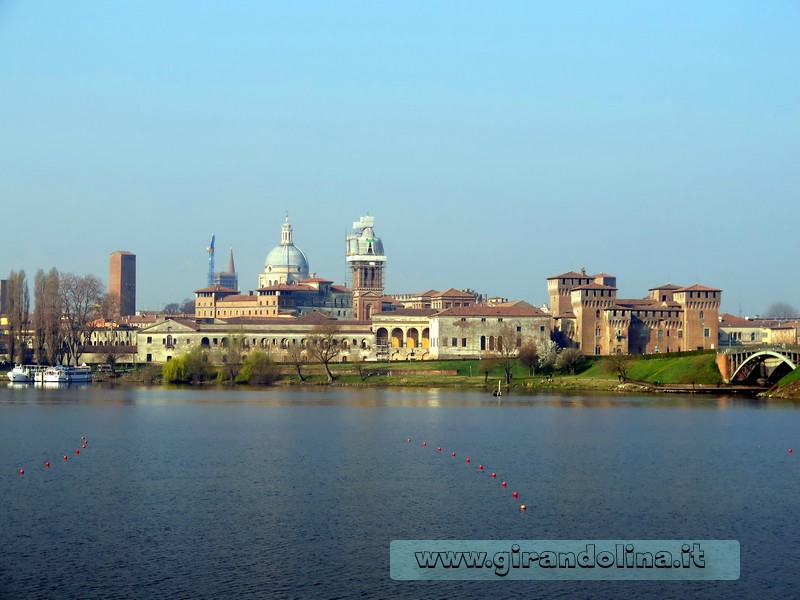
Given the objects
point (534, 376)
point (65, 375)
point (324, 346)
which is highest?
point (324, 346)

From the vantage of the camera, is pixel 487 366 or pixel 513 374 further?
pixel 487 366

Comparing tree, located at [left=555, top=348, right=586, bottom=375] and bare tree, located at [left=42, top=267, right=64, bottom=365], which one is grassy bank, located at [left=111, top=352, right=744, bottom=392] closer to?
tree, located at [left=555, top=348, right=586, bottom=375]

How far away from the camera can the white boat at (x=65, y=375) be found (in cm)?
8682

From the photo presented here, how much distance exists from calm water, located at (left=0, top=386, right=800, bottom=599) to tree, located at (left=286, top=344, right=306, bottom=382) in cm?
3602

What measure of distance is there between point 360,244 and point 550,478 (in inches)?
4761

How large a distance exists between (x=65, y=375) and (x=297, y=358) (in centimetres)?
1695

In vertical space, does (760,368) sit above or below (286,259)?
below

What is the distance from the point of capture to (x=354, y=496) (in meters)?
28.8

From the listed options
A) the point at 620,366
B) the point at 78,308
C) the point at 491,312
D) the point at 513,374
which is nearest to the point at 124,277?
the point at 78,308

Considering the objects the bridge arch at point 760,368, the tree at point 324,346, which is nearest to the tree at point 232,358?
the tree at point 324,346

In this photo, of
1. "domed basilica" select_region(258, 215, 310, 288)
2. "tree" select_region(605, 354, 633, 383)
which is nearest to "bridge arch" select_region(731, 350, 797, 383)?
"tree" select_region(605, 354, 633, 383)

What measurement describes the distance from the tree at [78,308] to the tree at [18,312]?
3370 mm

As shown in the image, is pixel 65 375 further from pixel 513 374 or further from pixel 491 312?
pixel 491 312

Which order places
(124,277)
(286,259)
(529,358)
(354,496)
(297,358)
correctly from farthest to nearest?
(124,277) < (286,259) < (297,358) < (529,358) < (354,496)
